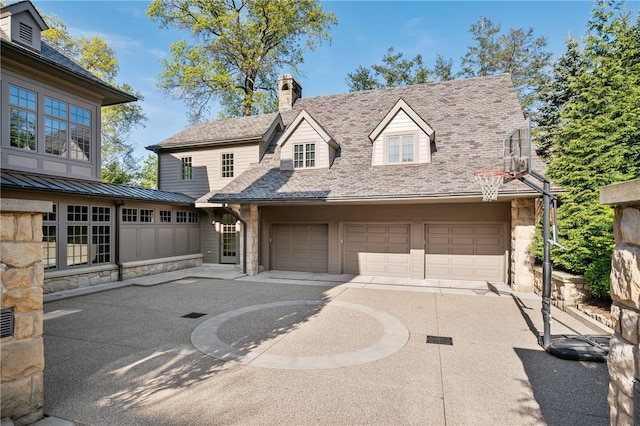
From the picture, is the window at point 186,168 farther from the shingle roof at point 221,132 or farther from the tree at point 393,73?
the tree at point 393,73

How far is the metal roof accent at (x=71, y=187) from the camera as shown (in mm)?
8648

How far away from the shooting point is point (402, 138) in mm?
12328

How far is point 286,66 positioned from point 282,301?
21.7m

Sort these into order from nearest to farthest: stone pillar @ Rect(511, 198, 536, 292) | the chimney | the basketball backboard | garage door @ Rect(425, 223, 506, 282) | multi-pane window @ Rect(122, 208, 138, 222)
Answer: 1. the basketball backboard
2. stone pillar @ Rect(511, 198, 536, 292)
3. garage door @ Rect(425, 223, 506, 282)
4. multi-pane window @ Rect(122, 208, 138, 222)
5. the chimney

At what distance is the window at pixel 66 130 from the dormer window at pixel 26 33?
1765 millimetres

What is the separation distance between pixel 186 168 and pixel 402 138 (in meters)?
11.4

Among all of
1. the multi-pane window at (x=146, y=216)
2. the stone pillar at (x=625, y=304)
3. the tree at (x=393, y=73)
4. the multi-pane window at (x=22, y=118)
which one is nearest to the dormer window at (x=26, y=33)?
the multi-pane window at (x=22, y=118)

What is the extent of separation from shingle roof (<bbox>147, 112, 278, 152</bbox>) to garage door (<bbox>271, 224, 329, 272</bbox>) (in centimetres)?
484

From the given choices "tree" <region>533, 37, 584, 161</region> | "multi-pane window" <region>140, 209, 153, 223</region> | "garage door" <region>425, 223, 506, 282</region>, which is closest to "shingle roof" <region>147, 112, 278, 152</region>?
"multi-pane window" <region>140, 209, 153, 223</region>

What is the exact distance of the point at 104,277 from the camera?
440 inches

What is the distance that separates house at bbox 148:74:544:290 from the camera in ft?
35.9

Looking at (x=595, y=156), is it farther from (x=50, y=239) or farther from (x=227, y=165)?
(x=50, y=239)

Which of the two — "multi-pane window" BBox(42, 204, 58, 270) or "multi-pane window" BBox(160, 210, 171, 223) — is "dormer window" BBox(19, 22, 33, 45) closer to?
"multi-pane window" BBox(42, 204, 58, 270)

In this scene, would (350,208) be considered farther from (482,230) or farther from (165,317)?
(165,317)
